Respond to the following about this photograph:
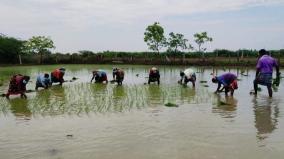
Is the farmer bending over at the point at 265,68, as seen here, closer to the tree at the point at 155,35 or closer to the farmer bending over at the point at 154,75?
the farmer bending over at the point at 154,75

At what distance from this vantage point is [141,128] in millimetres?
9844

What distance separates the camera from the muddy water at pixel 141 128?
25.5ft

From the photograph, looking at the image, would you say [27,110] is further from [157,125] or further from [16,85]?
[157,125]

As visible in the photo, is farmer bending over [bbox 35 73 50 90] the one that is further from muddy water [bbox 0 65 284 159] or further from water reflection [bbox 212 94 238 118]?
water reflection [bbox 212 94 238 118]

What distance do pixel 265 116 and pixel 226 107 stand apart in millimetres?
2002

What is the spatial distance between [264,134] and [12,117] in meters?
6.89

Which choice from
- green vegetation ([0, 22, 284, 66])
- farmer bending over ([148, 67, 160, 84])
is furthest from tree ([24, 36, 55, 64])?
farmer bending over ([148, 67, 160, 84])

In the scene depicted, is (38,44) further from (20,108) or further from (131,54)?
(20,108)

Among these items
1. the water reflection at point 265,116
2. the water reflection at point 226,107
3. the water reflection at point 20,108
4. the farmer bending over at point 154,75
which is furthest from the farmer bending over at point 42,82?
the water reflection at point 265,116

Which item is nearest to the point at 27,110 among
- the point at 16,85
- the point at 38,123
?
the point at 38,123

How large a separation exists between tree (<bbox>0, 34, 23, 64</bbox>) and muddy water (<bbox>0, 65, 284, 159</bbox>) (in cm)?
4116

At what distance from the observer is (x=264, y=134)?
9008 mm

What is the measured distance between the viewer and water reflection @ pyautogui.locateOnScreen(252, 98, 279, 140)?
9.33m

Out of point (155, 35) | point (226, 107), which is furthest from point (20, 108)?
point (155, 35)
